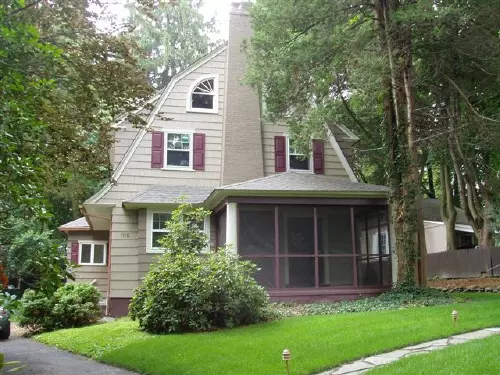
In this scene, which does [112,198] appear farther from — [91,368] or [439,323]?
[439,323]

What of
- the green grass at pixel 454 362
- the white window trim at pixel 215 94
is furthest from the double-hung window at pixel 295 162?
the green grass at pixel 454 362

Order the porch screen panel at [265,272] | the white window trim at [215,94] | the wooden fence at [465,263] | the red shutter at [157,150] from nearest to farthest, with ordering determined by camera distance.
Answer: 1. the porch screen panel at [265,272]
2. the red shutter at [157,150]
3. the white window trim at [215,94]
4. the wooden fence at [465,263]

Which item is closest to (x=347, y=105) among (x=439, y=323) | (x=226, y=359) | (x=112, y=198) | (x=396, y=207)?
(x=396, y=207)

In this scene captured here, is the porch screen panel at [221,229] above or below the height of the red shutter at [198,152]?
below

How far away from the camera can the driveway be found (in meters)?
8.59

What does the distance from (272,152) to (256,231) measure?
330 centimetres

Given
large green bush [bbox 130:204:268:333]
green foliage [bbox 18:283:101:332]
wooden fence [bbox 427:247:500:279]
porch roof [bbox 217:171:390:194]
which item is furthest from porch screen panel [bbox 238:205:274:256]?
wooden fence [bbox 427:247:500:279]

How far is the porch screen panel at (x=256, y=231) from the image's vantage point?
16.3 meters

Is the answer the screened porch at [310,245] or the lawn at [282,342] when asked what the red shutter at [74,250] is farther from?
the lawn at [282,342]

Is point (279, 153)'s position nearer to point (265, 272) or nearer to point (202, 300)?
point (265, 272)

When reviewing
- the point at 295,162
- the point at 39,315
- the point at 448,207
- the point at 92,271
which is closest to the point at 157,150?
the point at 295,162

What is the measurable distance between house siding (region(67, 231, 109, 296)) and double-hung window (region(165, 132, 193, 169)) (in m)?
6.19

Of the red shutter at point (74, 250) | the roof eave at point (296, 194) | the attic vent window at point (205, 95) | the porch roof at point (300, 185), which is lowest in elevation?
the red shutter at point (74, 250)

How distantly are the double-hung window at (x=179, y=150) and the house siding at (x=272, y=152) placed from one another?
2.55 m
